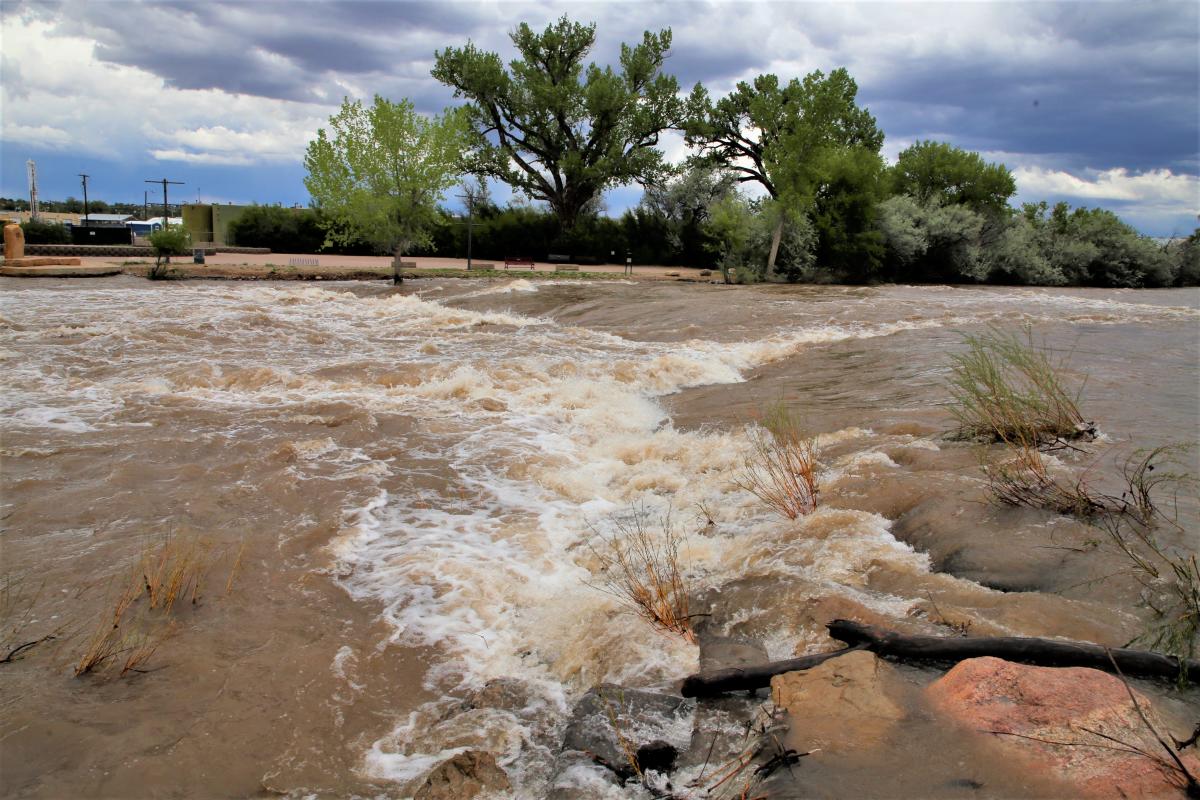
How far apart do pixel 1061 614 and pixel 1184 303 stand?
27.2 m

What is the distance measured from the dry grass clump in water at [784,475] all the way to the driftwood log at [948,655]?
197 cm

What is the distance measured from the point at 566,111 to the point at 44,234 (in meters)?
28.4

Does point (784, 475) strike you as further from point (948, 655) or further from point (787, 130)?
point (787, 130)

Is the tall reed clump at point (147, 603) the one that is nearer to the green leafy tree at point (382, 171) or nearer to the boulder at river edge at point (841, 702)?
the boulder at river edge at point (841, 702)

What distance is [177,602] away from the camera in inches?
170

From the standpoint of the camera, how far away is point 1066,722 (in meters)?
2.41

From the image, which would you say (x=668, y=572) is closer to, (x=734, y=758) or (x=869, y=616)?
(x=869, y=616)

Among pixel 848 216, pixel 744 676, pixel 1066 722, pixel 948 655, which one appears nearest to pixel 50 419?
pixel 744 676

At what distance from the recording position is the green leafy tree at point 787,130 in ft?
107

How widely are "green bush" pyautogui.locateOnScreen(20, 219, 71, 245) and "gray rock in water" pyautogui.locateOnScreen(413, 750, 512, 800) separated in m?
44.5

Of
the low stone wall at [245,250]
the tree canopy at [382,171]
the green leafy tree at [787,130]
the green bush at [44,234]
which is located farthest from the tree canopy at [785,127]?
the green bush at [44,234]

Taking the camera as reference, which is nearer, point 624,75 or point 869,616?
point 869,616

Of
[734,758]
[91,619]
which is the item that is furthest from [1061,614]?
[91,619]

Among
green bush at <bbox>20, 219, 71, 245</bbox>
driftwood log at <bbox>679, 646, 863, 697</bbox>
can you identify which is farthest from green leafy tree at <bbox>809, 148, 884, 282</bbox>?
green bush at <bbox>20, 219, 71, 245</bbox>
